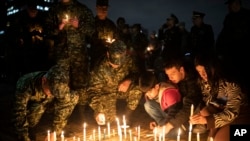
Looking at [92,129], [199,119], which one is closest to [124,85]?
[92,129]

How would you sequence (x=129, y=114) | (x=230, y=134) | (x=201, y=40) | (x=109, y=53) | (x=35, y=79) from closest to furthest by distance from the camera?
(x=230, y=134), (x=35, y=79), (x=109, y=53), (x=129, y=114), (x=201, y=40)

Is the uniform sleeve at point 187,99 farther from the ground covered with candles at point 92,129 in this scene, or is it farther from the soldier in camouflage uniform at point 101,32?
the soldier in camouflage uniform at point 101,32

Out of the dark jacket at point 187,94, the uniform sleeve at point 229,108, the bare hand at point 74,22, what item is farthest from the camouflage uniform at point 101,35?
the uniform sleeve at point 229,108

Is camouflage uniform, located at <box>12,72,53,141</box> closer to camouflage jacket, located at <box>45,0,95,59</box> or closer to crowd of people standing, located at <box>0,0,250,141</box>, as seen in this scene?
crowd of people standing, located at <box>0,0,250,141</box>

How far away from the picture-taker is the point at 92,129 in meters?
5.92

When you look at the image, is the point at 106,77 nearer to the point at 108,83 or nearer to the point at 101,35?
the point at 108,83

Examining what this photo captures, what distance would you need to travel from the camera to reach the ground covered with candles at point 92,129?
5220mm

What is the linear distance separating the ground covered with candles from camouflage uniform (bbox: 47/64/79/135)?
0.33 m

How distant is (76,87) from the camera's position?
5.86 meters

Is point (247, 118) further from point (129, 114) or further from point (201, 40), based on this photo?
point (201, 40)

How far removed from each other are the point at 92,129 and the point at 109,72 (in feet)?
3.62

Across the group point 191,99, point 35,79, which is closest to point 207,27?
point 191,99

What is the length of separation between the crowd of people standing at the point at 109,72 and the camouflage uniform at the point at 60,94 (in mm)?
15

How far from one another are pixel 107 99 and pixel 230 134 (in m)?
2.41
